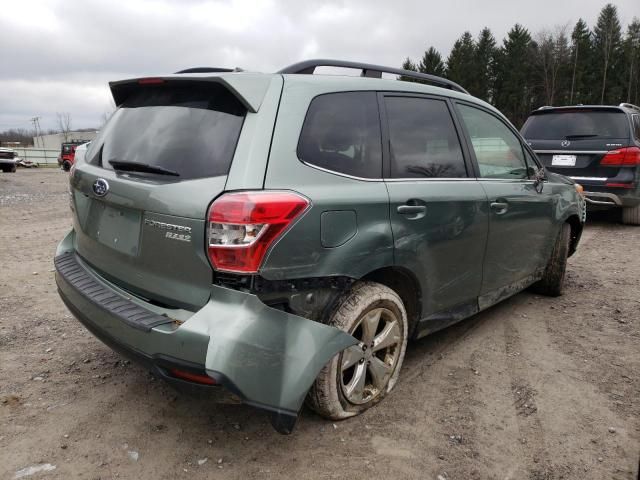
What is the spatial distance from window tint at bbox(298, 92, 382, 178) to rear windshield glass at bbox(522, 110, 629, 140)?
6.18m

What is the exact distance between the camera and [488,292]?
3535mm

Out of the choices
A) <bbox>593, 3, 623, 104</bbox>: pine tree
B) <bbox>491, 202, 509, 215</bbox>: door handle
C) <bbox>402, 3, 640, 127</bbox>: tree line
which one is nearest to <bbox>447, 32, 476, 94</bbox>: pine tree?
<bbox>402, 3, 640, 127</bbox>: tree line

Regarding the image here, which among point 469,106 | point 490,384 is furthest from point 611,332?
point 469,106

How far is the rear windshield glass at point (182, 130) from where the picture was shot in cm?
215

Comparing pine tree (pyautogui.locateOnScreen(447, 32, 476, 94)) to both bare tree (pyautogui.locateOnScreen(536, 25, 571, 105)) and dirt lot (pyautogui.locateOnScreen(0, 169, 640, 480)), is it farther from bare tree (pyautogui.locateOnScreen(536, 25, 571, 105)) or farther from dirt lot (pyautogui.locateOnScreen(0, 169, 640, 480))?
dirt lot (pyautogui.locateOnScreen(0, 169, 640, 480))

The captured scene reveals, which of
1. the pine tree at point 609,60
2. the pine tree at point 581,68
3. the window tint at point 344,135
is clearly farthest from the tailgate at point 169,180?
the pine tree at point 609,60

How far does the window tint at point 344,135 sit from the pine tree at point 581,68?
196 ft

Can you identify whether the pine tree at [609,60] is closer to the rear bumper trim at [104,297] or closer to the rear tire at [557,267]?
the rear tire at [557,267]

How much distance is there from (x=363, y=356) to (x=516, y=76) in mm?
60878

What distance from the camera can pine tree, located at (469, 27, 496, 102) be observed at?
58906 mm

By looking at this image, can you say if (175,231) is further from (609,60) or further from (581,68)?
(609,60)

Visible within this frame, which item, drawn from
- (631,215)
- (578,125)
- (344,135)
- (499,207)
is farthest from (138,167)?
(631,215)

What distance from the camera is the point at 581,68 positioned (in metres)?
54.2

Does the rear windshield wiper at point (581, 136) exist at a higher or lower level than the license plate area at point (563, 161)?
higher
